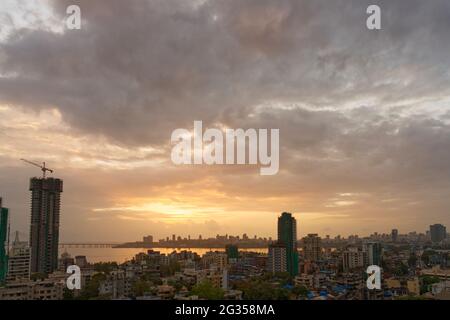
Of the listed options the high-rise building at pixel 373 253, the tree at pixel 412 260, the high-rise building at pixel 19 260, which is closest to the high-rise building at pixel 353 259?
the high-rise building at pixel 373 253

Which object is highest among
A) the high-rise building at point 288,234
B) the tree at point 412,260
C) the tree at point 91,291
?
the high-rise building at point 288,234

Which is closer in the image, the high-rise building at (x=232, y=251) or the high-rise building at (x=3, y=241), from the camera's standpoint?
the high-rise building at (x=3, y=241)

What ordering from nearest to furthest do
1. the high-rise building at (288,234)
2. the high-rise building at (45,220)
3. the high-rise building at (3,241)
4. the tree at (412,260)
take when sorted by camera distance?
the high-rise building at (3,241) < the high-rise building at (288,234) < the tree at (412,260) < the high-rise building at (45,220)

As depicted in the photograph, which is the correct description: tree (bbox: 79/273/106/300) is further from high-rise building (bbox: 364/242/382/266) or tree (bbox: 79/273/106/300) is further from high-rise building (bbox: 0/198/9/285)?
high-rise building (bbox: 364/242/382/266)

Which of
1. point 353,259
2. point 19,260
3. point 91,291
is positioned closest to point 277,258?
point 353,259

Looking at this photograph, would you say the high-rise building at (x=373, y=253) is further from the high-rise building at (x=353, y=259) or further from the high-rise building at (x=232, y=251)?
→ the high-rise building at (x=232, y=251)

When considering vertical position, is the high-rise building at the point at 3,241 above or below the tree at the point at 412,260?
above
